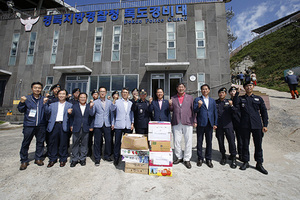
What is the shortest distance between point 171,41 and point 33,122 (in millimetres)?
10519

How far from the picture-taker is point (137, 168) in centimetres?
298

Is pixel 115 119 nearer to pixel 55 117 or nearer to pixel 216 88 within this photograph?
pixel 55 117

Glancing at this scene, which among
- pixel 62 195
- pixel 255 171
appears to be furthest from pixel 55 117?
pixel 255 171

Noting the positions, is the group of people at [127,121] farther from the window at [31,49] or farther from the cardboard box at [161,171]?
the window at [31,49]

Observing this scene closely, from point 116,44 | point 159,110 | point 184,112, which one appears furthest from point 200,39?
point 159,110

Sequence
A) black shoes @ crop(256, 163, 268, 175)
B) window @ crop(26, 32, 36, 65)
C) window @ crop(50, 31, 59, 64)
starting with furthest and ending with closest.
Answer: window @ crop(26, 32, 36, 65)
window @ crop(50, 31, 59, 64)
black shoes @ crop(256, 163, 268, 175)

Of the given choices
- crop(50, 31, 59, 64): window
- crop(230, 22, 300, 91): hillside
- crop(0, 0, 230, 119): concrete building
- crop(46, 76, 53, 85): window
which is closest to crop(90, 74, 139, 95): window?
crop(0, 0, 230, 119): concrete building

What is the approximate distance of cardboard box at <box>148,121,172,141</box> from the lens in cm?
295

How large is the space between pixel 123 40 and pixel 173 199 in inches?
463

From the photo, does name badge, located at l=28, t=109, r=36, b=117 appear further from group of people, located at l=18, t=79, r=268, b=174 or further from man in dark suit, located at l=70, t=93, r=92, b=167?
man in dark suit, located at l=70, t=93, r=92, b=167

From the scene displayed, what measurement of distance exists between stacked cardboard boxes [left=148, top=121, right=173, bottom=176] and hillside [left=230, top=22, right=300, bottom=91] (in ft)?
56.4

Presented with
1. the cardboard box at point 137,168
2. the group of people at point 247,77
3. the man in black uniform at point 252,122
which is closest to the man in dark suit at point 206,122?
the man in black uniform at point 252,122

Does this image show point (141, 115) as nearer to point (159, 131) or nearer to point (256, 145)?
point (159, 131)

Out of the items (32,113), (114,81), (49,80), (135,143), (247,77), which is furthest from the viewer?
(247,77)
